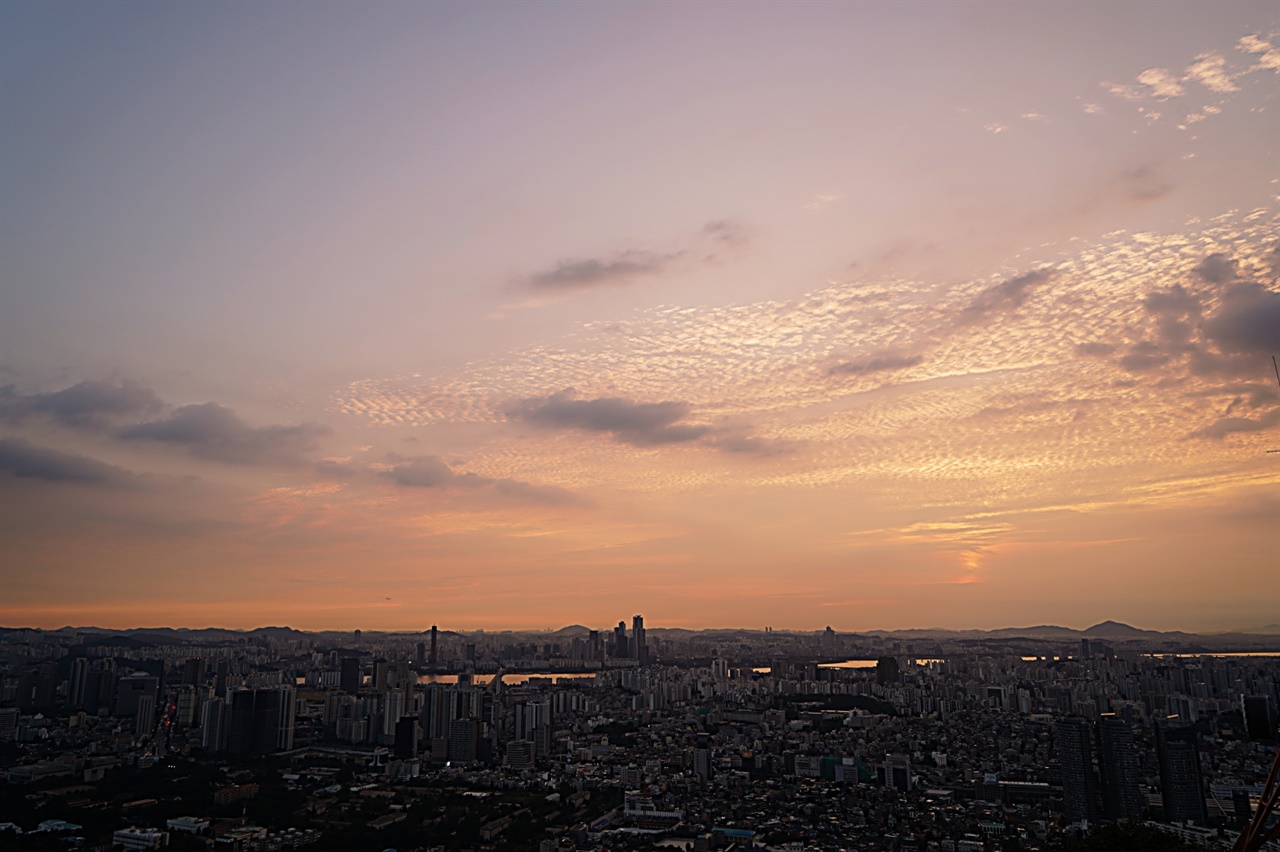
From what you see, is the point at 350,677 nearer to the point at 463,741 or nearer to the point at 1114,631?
the point at 463,741

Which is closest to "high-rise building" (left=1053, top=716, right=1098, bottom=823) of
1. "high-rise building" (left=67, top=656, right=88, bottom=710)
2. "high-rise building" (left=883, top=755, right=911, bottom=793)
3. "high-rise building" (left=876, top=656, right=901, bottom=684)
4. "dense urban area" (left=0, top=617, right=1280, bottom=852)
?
"dense urban area" (left=0, top=617, right=1280, bottom=852)

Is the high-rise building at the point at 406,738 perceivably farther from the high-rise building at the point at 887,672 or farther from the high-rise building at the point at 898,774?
the high-rise building at the point at 887,672

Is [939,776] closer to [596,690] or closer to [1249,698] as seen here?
[1249,698]

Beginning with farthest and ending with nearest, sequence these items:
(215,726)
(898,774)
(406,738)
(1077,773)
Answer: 1. (406,738)
2. (215,726)
3. (898,774)
4. (1077,773)

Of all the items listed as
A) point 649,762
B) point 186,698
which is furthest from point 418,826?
point 186,698

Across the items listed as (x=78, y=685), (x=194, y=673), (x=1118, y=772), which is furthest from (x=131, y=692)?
(x=1118, y=772)

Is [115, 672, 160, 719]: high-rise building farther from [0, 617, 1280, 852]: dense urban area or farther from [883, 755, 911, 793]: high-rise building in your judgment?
→ [883, 755, 911, 793]: high-rise building

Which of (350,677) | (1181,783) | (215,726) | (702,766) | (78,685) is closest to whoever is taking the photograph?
(1181,783)

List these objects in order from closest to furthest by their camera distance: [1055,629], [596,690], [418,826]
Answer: [418,826], [596,690], [1055,629]
